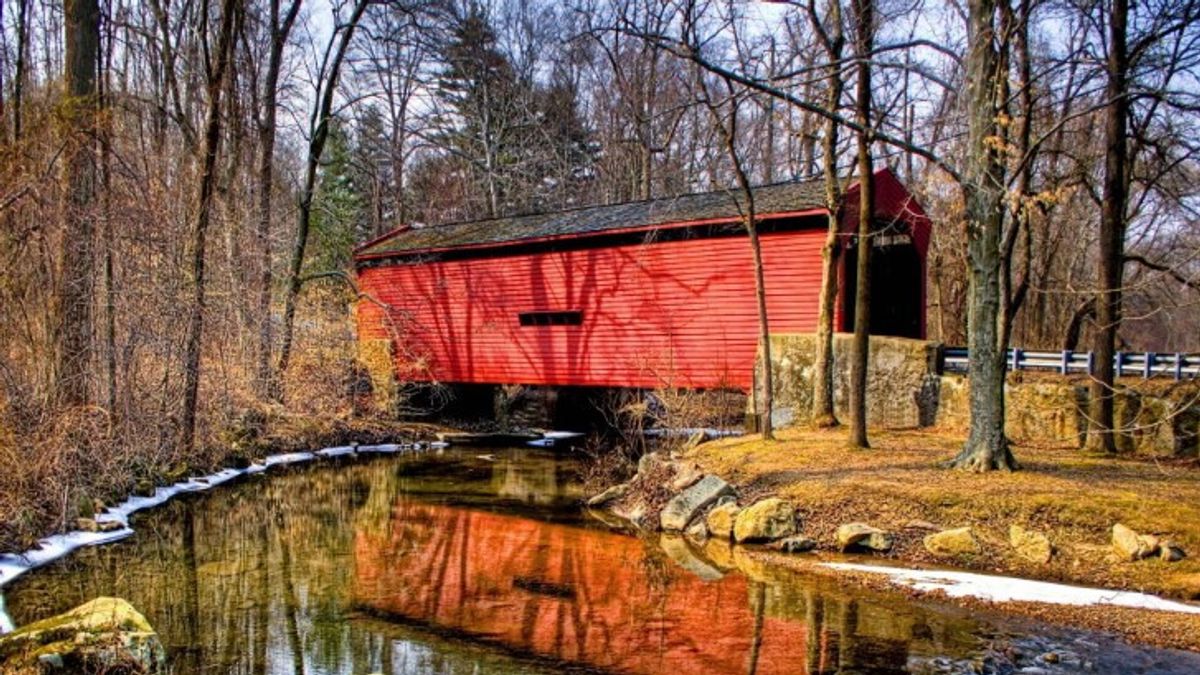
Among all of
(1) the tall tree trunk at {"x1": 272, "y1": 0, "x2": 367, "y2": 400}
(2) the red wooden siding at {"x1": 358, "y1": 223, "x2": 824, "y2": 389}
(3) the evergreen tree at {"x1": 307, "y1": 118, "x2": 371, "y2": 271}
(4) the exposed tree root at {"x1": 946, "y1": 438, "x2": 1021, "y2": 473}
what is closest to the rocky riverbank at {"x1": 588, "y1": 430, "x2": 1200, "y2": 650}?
(4) the exposed tree root at {"x1": 946, "y1": 438, "x2": 1021, "y2": 473}

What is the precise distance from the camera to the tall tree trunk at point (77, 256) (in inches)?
343

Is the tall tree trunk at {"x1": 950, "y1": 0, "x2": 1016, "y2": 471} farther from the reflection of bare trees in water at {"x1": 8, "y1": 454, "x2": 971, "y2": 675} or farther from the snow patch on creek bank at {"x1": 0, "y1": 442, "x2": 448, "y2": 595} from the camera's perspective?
the snow patch on creek bank at {"x1": 0, "y1": 442, "x2": 448, "y2": 595}

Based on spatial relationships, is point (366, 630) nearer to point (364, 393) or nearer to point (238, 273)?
point (238, 273)

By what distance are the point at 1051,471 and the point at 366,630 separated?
742 cm

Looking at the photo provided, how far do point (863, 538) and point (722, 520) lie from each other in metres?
1.66

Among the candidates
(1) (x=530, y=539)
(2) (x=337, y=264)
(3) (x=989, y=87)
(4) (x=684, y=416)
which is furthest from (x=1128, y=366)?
(2) (x=337, y=264)

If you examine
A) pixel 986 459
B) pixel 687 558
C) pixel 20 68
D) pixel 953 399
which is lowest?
pixel 687 558

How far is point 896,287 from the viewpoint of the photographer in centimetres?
1728

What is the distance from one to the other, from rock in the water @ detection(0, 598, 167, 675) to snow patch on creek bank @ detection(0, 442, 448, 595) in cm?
76

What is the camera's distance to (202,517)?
10.6m

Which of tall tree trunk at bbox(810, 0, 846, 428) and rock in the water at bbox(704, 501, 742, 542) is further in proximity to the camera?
tall tree trunk at bbox(810, 0, 846, 428)

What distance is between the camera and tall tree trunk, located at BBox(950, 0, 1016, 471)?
9.68 m

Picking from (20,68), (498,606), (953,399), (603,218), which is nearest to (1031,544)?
(498,606)

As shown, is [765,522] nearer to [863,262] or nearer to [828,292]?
[863,262]
